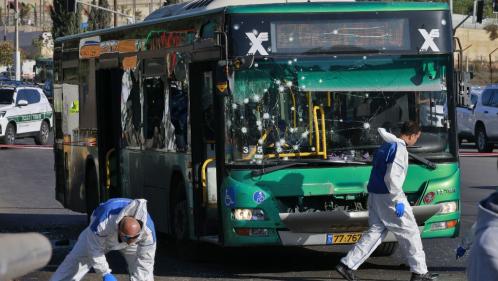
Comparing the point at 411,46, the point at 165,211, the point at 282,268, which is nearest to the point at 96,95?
the point at 165,211

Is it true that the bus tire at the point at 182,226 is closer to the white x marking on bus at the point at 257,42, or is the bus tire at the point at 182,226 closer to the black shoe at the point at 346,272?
the white x marking on bus at the point at 257,42

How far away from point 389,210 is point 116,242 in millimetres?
3235

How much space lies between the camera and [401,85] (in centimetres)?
1095

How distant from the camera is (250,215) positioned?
1073 cm

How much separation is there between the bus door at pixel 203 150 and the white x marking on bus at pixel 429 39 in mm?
1986

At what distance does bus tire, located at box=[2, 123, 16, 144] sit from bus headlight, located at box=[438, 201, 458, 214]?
25.4m

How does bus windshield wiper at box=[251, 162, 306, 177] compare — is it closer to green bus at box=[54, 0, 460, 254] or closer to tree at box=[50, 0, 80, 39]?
green bus at box=[54, 0, 460, 254]

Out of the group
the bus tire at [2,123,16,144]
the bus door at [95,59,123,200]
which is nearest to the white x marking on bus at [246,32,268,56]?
the bus door at [95,59,123,200]

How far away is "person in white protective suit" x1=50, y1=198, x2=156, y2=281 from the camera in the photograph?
24.7 ft

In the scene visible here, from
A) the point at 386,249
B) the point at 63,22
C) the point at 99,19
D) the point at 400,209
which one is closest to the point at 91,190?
the point at 386,249

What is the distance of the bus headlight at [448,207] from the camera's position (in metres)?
11.1

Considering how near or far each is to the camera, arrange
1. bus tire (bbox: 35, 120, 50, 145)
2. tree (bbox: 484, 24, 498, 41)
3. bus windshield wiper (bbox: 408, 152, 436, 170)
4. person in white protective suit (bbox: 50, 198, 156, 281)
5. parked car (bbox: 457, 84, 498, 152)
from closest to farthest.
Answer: person in white protective suit (bbox: 50, 198, 156, 281) < bus windshield wiper (bbox: 408, 152, 436, 170) < parked car (bbox: 457, 84, 498, 152) < bus tire (bbox: 35, 120, 50, 145) < tree (bbox: 484, 24, 498, 41)

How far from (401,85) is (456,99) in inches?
20.9

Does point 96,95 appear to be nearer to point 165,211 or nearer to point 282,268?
point 165,211
